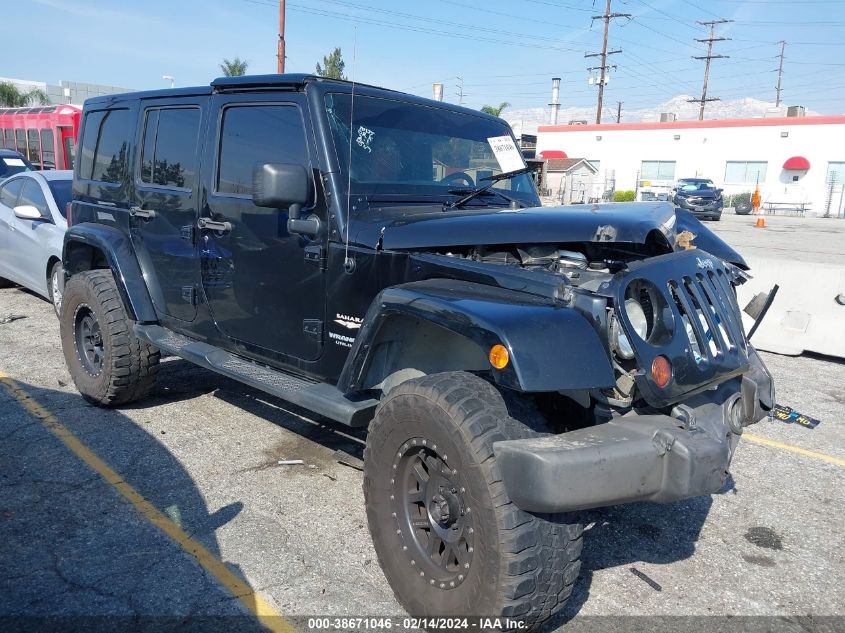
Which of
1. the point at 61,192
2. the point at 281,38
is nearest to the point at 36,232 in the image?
the point at 61,192

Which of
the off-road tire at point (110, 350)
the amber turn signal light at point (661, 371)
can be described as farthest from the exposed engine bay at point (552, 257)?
the off-road tire at point (110, 350)

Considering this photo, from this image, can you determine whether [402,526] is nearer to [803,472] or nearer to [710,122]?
[803,472]

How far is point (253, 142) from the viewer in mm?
3811

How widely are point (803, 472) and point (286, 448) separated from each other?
10.8ft

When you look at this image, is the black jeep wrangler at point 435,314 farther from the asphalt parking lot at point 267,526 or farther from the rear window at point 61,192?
the rear window at point 61,192

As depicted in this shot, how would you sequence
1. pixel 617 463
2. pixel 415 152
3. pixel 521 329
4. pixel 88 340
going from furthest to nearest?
pixel 88 340 < pixel 415 152 < pixel 521 329 < pixel 617 463

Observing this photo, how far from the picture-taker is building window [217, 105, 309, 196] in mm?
3559

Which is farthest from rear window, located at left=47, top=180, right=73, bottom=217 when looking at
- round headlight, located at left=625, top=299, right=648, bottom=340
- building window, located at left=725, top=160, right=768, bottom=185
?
building window, located at left=725, top=160, right=768, bottom=185

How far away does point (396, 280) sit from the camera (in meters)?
3.13

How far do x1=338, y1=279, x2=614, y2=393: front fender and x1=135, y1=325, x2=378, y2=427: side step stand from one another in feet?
1.78

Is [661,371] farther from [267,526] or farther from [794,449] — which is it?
[794,449]

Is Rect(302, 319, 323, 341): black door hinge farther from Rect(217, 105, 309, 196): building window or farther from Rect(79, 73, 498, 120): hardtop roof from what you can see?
Rect(79, 73, 498, 120): hardtop roof

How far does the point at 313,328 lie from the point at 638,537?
1968mm

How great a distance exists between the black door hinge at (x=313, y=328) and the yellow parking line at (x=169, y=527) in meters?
1.13
